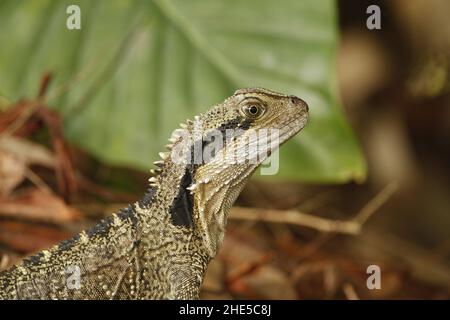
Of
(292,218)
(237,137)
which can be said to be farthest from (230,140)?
(292,218)

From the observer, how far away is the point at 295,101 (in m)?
2.46

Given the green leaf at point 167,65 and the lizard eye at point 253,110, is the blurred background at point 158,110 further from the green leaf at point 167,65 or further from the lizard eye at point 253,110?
the lizard eye at point 253,110

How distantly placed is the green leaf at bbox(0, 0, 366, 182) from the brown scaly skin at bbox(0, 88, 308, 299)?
73cm

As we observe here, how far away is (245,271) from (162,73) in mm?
1022

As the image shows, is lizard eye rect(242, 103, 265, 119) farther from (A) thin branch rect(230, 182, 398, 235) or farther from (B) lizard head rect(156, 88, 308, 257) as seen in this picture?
(A) thin branch rect(230, 182, 398, 235)

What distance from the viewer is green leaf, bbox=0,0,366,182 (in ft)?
10.4

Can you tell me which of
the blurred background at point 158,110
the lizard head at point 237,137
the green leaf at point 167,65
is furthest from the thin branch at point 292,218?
the lizard head at point 237,137

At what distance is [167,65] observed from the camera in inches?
131

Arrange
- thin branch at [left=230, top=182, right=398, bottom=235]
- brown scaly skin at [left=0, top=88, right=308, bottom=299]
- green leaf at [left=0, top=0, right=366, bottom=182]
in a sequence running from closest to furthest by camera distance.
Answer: brown scaly skin at [left=0, top=88, right=308, bottom=299], green leaf at [left=0, top=0, right=366, bottom=182], thin branch at [left=230, top=182, right=398, bottom=235]

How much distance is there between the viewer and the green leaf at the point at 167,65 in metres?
3.17

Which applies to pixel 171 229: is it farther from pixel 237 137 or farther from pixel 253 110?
pixel 253 110

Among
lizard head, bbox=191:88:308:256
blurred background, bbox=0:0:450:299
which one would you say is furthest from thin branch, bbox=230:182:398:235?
lizard head, bbox=191:88:308:256

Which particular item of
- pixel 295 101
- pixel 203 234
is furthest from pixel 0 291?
pixel 295 101
